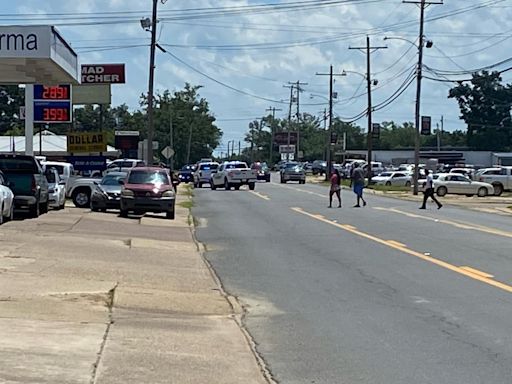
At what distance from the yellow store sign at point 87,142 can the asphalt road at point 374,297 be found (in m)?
17.6

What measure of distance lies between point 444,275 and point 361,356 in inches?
260

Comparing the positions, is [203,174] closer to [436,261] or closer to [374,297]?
[436,261]

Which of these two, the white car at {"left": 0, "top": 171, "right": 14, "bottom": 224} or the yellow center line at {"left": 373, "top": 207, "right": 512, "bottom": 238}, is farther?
the yellow center line at {"left": 373, "top": 207, "right": 512, "bottom": 238}

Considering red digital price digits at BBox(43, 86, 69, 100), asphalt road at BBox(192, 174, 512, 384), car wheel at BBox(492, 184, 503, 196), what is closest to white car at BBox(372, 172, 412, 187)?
car wheel at BBox(492, 184, 503, 196)

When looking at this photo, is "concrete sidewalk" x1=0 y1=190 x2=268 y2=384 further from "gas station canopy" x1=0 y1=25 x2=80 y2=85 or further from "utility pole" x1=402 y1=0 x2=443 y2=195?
"utility pole" x1=402 y1=0 x2=443 y2=195

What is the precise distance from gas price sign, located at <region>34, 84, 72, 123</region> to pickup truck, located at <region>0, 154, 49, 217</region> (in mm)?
19321

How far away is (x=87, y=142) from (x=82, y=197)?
7105 millimetres

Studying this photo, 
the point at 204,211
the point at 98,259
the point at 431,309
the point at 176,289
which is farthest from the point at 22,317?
the point at 204,211

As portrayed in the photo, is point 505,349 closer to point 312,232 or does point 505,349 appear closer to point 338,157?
point 312,232

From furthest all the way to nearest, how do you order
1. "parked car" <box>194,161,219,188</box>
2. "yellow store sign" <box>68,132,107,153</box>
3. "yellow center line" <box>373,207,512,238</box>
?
"parked car" <box>194,161,219,188</box>, "yellow store sign" <box>68,132,107,153</box>, "yellow center line" <box>373,207,512,238</box>

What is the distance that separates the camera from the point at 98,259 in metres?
17.5

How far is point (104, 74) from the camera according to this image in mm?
58719

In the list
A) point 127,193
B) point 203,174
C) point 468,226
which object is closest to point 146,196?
point 127,193

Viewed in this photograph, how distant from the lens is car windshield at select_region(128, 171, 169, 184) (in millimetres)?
31484
